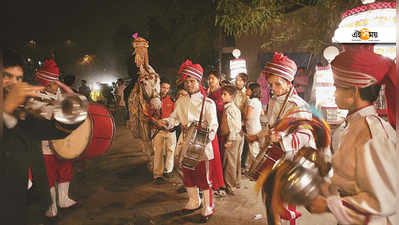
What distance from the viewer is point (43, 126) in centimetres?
282

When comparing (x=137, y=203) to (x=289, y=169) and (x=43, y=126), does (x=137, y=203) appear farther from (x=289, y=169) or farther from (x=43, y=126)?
(x=289, y=169)

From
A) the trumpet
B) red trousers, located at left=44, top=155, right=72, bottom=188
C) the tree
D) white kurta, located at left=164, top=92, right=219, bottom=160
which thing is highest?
the tree

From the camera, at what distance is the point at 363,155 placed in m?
1.60

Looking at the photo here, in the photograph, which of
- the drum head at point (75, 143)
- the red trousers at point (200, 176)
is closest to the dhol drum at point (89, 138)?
the drum head at point (75, 143)

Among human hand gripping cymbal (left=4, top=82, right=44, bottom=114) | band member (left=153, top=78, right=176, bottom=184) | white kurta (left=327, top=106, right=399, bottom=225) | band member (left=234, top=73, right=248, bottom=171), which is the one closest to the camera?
white kurta (left=327, top=106, right=399, bottom=225)

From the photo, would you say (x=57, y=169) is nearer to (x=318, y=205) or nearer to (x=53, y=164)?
(x=53, y=164)

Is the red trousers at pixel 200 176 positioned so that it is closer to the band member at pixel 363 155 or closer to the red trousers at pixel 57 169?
the red trousers at pixel 57 169

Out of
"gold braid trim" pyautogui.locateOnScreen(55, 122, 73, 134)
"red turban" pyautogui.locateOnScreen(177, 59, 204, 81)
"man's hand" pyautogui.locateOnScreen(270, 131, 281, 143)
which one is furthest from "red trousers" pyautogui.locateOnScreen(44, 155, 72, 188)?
"man's hand" pyautogui.locateOnScreen(270, 131, 281, 143)

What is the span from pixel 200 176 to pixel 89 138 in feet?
6.01

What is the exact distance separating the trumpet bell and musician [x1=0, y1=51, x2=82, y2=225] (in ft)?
0.72

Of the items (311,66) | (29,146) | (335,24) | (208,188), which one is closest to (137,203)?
(208,188)

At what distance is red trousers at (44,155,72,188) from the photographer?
4.28 metres

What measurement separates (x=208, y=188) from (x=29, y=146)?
104 inches

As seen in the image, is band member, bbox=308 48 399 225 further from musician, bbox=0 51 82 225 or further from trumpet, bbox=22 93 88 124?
musician, bbox=0 51 82 225
